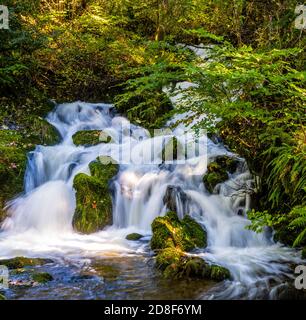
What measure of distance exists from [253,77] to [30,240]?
5.11 metres

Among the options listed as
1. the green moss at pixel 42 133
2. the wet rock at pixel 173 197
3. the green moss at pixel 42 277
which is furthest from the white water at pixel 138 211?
the green moss at pixel 42 277

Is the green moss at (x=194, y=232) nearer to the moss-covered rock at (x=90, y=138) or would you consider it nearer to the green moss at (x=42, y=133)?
the moss-covered rock at (x=90, y=138)

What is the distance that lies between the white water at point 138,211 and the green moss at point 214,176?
0.15 metres

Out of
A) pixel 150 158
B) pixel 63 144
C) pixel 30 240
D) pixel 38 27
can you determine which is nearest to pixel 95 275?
pixel 30 240

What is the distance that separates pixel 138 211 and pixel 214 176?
183 centimetres

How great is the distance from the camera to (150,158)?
32.2ft

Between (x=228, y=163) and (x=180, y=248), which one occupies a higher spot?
(x=228, y=163)

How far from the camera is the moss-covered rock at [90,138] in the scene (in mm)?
10617

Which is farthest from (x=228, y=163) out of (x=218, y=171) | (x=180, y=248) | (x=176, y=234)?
(x=180, y=248)

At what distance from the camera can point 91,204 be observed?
7.71 metres

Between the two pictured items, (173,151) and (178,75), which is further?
(173,151)

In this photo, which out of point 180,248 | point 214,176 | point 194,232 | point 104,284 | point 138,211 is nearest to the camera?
point 104,284

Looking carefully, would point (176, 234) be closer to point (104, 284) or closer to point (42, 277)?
point (104, 284)
